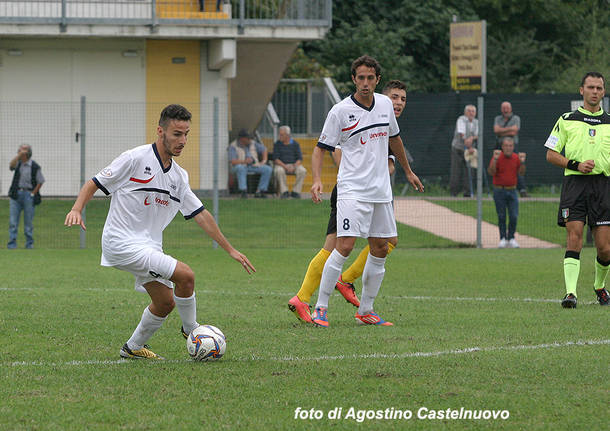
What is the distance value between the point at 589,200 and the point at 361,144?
9.05 feet

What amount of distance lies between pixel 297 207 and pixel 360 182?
37.6 feet

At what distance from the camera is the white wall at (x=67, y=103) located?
21.3m

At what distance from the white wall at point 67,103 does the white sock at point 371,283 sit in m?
11.9

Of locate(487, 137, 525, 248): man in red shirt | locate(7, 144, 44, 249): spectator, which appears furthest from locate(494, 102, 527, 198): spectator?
locate(7, 144, 44, 249): spectator

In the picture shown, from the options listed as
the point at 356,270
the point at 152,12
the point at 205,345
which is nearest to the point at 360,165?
the point at 356,270

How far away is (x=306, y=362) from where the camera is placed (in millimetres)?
7246

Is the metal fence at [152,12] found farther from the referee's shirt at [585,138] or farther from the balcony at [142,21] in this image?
the referee's shirt at [585,138]

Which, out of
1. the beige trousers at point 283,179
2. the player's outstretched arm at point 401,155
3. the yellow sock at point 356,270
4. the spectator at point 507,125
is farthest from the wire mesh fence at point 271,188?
the player's outstretched arm at point 401,155

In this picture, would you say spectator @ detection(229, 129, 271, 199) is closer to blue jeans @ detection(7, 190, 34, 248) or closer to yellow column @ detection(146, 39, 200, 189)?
blue jeans @ detection(7, 190, 34, 248)

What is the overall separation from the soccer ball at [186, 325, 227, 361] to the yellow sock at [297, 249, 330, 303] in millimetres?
2191

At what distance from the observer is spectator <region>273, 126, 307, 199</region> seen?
811 inches

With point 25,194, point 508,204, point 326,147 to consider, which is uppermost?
point 326,147

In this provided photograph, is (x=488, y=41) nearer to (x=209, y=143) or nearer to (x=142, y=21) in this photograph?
(x=142, y=21)

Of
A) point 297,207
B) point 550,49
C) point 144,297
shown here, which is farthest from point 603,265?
point 550,49
